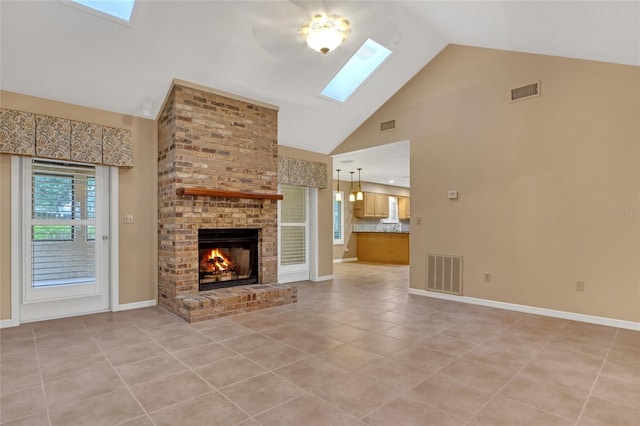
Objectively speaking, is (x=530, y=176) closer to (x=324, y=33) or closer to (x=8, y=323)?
(x=324, y=33)

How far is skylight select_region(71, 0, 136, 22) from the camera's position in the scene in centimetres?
332

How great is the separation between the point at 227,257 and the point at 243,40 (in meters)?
2.95

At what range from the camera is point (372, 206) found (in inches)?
435

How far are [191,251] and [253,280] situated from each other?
1148 mm

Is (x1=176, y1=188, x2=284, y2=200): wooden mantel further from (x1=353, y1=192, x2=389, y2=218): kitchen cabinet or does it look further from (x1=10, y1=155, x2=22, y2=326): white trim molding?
(x1=353, y1=192, x2=389, y2=218): kitchen cabinet

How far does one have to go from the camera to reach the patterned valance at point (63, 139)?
12.4 feet

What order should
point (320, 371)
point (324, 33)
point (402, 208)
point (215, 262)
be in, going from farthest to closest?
point (402, 208)
point (215, 262)
point (324, 33)
point (320, 371)

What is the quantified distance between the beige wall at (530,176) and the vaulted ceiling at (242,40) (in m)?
0.38

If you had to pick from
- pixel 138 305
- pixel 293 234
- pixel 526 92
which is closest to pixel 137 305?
pixel 138 305

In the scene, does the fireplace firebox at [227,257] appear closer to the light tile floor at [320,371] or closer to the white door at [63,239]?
the light tile floor at [320,371]

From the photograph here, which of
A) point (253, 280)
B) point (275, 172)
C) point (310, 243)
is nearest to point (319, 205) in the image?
A: point (310, 243)

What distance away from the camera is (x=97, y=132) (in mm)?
4328

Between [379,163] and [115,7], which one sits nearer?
[115,7]

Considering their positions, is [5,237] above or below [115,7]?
below
